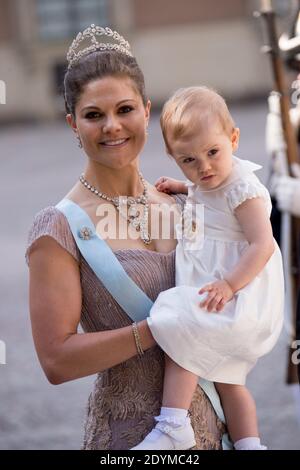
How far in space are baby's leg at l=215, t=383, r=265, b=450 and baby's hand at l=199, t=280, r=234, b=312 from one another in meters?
0.28

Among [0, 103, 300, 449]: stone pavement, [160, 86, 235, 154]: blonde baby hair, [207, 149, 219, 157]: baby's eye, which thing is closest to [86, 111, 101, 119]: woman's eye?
[160, 86, 235, 154]: blonde baby hair

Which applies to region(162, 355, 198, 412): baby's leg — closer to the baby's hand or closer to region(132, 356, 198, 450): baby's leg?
region(132, 356, 198, 450): baby's leg

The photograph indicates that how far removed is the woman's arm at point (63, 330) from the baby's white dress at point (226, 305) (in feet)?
0.26

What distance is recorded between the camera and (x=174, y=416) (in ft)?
6.63

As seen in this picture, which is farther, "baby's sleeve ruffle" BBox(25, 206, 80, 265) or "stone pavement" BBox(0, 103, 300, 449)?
"stone pavement" BBox(0, 103, 300, 449)

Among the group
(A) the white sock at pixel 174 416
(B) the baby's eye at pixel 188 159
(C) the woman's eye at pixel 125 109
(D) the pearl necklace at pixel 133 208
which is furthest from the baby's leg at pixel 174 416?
(C) the woman's eye at pixel 125 109

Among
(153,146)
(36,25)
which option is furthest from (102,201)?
(36,25)

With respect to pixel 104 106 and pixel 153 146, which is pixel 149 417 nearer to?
pixel 104 106

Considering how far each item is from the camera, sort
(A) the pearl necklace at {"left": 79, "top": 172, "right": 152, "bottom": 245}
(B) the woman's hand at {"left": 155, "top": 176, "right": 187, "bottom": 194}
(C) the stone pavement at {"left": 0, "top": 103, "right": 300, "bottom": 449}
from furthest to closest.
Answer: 1. (C) the stone pavement at {"left": 0, "top": 103, "right": 300, "bottom": 449}
2. (B) the woman's hand at {"left": 155, "top": 176, "right": 187, "bottom": 194}
3. (A) the pearl necklace at {"left": 79, "top": 172, "right": 152, "bottom": 245}

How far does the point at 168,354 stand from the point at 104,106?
0.58 m

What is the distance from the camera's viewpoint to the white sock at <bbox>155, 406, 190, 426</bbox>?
6.61 ft

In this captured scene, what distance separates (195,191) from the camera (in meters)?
2.15

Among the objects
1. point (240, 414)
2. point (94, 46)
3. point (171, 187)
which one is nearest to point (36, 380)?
point (171, 187)

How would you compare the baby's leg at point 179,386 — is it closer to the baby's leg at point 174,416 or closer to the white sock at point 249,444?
the baby's leg at point 174,416
